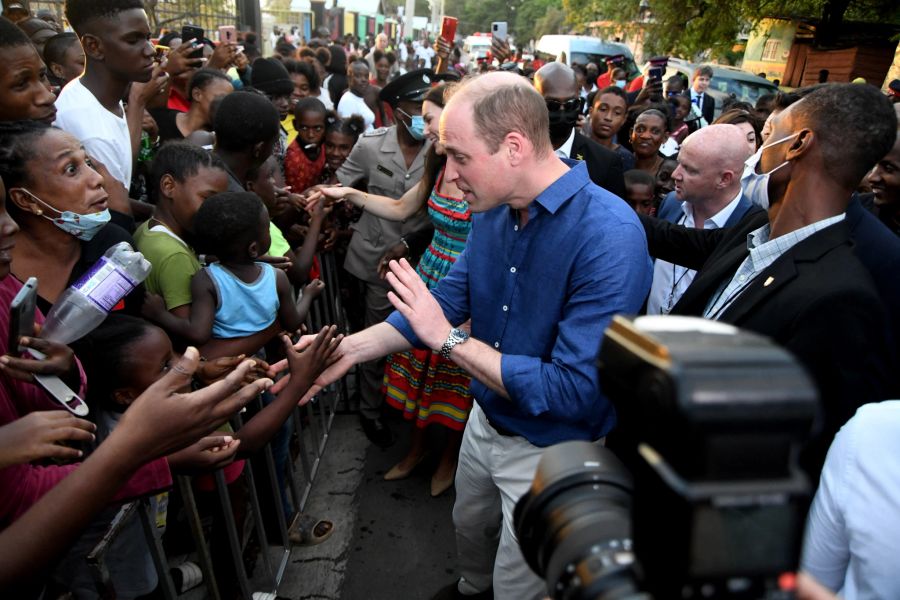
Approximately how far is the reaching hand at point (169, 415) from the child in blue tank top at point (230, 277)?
105cm

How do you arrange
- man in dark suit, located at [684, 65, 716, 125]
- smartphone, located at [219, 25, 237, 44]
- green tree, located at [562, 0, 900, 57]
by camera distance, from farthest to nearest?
1. green tree, located at [562, 0, 900, 57]
2. man in dark suit, located at [684, 65, 716, 125]
3. smartphone, located at [219, 25, 237, 44]

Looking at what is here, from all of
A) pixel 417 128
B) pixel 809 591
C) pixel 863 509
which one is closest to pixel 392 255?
pixel 417 128

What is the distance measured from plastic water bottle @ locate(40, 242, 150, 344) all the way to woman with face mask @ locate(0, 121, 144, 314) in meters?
0.30

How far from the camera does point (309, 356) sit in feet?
6.98

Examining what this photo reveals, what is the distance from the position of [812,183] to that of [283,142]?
410 cm

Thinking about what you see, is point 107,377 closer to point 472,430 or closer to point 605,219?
point 472,430

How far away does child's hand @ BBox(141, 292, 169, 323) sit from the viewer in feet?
7.66

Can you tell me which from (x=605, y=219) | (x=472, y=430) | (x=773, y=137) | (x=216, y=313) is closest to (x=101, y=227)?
(x=216, y=313)

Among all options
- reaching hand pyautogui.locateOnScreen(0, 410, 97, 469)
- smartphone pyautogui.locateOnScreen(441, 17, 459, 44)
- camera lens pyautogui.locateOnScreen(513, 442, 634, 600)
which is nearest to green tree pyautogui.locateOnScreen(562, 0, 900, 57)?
smartphone pyautogui.locateOnScreen(441, 17, 459, 44)

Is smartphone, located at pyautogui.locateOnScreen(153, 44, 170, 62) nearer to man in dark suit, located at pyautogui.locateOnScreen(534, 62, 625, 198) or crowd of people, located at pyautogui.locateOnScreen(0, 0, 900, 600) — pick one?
crowd of people, located at pyautogui.locateOnScreen(0, 0, 900, 600)

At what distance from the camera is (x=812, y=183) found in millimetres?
2029

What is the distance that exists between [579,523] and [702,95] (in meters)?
10.7

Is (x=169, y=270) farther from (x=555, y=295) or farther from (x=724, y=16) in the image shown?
(x=724, y=16)

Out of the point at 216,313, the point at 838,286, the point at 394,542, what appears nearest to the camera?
the point at 838,286
